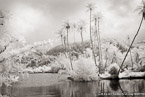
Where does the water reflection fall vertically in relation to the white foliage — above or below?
below

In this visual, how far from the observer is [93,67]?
11203mm

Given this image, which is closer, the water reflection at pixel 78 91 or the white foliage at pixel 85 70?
the water reflection at pixel 78 91

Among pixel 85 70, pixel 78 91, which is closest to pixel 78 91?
pixel 78 91

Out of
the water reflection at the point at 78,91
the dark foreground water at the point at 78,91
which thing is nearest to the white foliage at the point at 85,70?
the dark foreground water at the point at 78,91

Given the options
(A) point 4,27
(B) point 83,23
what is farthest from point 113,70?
(A) point 4,27

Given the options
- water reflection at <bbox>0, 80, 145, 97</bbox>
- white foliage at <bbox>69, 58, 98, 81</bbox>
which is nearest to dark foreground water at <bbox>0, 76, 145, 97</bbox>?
water reflection at <bbox>0, 80, 145, 97</bbox>

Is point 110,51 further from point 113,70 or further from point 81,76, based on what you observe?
point 81,76

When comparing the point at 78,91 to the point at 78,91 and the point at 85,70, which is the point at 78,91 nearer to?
the point at 78,91

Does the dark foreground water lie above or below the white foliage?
below

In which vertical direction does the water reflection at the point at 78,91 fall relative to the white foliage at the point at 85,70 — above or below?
below

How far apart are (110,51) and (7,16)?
1545 cm

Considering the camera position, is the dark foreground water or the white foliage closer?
the dark foreground water

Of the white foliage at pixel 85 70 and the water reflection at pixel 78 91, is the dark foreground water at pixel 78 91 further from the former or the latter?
the white foliage at pixel 85 70

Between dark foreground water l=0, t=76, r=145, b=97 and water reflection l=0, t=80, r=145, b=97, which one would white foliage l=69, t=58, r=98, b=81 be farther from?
water reflection l=0, t=80, r=145, b=97
